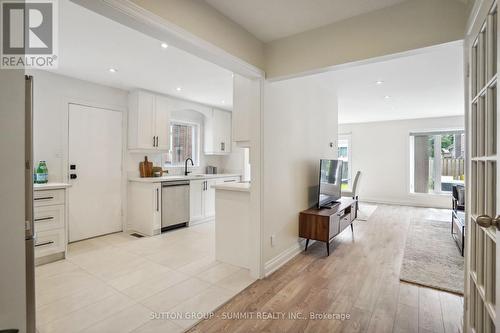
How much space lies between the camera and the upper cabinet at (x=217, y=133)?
5695 millimetres

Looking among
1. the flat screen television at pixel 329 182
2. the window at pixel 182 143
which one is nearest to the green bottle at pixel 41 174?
the window at pixel 182 143

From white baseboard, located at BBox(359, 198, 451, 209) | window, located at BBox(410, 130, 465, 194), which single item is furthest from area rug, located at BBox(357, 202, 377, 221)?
window, located at BBox(410, 130, 465, 194)

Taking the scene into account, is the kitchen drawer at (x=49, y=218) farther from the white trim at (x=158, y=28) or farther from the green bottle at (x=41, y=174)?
the white trim at (x=158, y=28)

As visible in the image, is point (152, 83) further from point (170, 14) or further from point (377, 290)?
point (377, 290)

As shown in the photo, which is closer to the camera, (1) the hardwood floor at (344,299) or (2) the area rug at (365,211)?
(1) the hardwood floor at (344,299)

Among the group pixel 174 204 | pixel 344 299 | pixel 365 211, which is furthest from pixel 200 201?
pixel 365 211

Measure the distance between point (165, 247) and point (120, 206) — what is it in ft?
4.54

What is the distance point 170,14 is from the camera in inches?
66.4

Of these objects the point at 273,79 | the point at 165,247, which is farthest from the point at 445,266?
the point at 165,247

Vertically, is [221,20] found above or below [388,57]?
above

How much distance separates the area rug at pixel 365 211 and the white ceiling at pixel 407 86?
243cm

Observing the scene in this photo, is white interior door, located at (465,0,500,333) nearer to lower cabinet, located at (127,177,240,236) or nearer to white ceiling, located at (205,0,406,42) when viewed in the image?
white ceiling, located at (205,0,406,42)

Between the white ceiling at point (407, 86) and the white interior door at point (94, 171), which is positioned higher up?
the white ceiling at point (407, 86)

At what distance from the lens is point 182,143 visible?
5.52m
